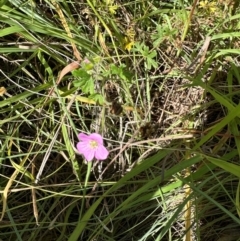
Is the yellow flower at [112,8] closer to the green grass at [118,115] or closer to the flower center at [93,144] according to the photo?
the green grass at [118,115]

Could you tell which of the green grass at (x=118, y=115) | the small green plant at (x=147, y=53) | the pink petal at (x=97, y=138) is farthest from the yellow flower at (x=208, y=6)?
the pink petal at (x=97, y=138)

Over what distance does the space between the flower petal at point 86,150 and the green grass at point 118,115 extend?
0.19ft

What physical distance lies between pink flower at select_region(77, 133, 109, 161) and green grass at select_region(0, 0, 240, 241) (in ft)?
0.19

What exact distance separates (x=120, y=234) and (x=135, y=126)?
327mm

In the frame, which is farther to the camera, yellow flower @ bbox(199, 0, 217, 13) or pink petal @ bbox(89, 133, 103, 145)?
yellow flower @ bbox(199, 0, 217, 13)

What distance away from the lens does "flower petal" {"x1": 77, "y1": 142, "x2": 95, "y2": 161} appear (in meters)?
1.22

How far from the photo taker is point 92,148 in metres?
1.23

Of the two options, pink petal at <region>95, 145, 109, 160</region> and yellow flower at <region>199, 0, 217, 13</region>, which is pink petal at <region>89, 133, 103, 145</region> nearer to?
pink petal at <region>95, 145, 109, 160</region>

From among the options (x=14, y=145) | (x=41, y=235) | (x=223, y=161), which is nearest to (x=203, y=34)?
(x=223, y=161)

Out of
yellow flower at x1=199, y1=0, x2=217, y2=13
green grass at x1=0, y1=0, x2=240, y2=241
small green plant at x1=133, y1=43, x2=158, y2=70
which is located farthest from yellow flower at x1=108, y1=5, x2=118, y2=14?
yellow flower at x1=199, y1=0, x2=217, y2=13


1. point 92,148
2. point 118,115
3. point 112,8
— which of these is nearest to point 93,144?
point 92,148

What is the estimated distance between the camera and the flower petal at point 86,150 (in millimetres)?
1222

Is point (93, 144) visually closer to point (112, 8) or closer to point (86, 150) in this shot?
point (86, 150)

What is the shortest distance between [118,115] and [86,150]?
0.18 meters
